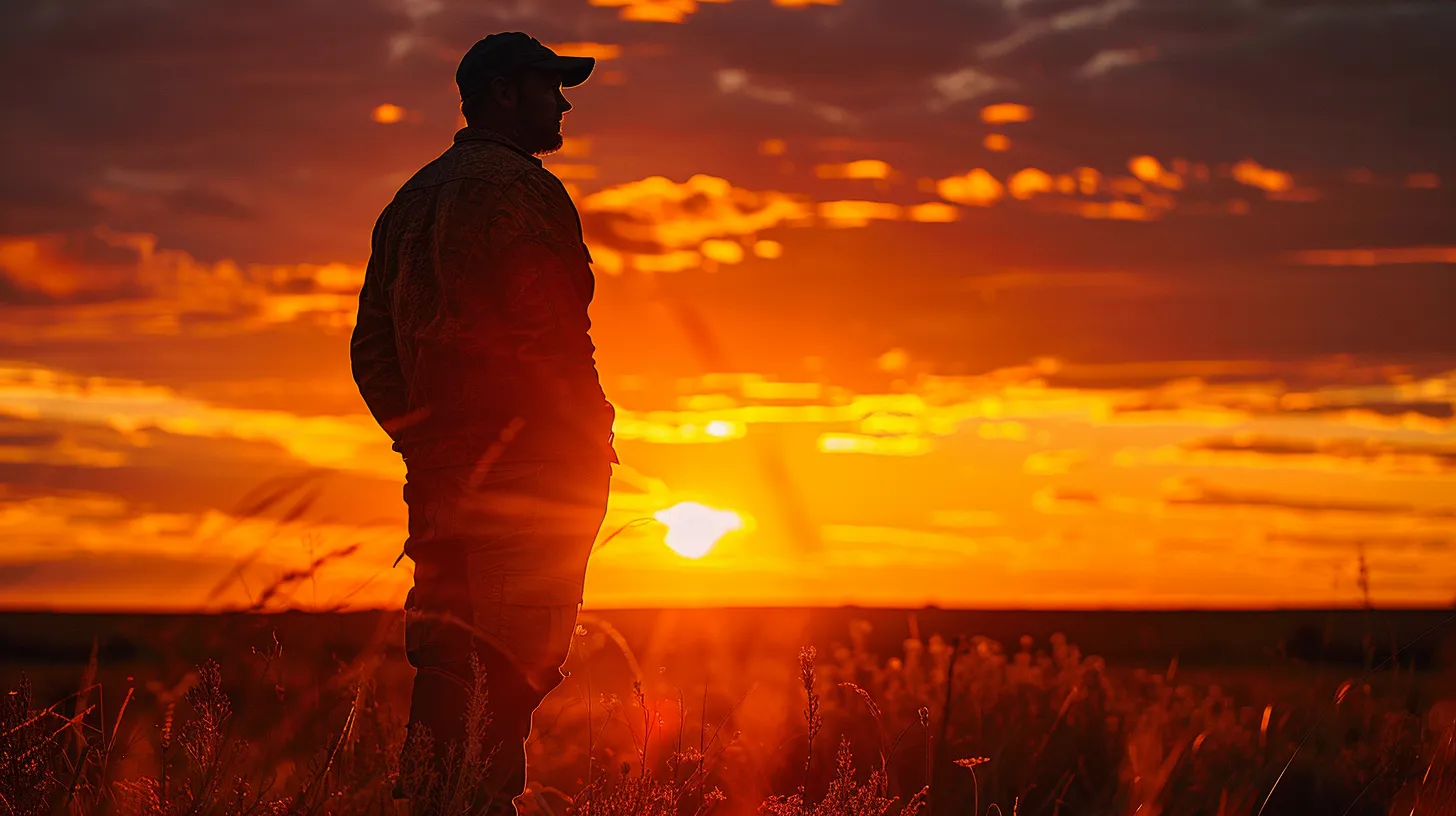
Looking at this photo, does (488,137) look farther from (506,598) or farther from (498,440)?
(506,598)

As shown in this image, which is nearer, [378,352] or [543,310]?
[543,310]

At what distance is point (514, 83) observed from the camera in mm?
5148

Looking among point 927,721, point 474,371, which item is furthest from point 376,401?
point 927,721

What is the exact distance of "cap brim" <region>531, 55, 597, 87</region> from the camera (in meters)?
5.13

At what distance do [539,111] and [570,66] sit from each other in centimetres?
19

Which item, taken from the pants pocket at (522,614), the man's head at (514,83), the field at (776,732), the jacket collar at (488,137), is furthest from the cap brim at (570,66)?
the field at (776,732)

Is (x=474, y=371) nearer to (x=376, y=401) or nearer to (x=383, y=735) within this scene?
(x=376, y=401)

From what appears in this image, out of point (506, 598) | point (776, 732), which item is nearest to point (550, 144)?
point (506, 598)

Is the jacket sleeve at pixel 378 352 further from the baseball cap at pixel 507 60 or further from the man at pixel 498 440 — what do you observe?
the baseball cap at pixel 507 60

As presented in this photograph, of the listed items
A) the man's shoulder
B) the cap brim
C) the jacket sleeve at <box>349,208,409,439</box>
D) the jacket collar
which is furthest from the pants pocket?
the cap brim

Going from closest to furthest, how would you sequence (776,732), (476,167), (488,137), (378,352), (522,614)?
1. (522,614)
2. (476,167)
3. (488,137)
4. (378,352)
5. (776,732)

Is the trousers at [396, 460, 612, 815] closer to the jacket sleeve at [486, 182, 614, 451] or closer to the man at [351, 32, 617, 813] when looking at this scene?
the man at [351, 32, 617, 813]

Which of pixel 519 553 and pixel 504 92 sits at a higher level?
pixel 504 92

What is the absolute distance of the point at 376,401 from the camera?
17.0ft
